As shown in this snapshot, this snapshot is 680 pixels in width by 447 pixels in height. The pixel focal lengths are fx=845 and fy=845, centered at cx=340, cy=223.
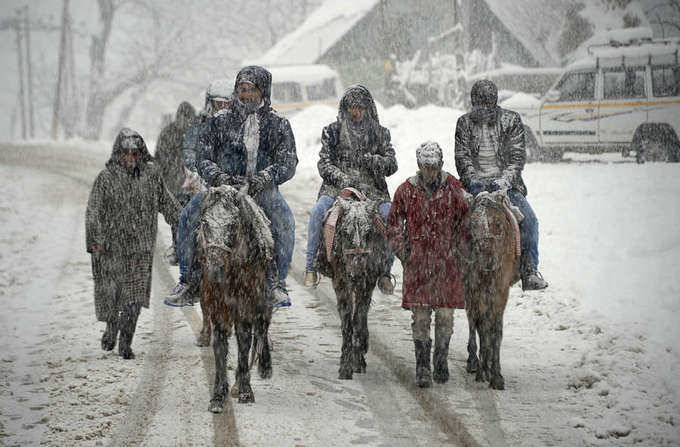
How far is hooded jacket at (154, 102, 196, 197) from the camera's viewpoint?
10344mm

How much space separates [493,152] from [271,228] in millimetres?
2206

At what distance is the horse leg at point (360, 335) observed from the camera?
7.55 m

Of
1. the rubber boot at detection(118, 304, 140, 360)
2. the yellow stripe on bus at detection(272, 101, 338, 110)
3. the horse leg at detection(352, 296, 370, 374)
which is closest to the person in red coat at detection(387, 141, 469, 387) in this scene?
the horse leg at detection(352, 296, 370, 374)

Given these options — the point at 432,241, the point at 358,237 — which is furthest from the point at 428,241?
the point at 358,237

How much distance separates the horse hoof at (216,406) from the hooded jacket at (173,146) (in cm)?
448

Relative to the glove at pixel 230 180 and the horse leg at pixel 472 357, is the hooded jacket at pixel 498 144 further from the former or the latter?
the glove at pixel 230 180

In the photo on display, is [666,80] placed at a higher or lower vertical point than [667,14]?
lower

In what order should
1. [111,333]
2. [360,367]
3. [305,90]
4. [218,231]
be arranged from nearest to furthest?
1. [218,231]
2. [360,367]
3. [111,333]
4. [305,90]

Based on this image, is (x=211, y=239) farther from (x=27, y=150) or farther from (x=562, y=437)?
(x=27, y=150)

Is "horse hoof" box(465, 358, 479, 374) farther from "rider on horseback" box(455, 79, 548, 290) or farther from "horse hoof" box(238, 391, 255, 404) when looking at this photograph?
"horse hoof" box(238, 391, 255, 404)

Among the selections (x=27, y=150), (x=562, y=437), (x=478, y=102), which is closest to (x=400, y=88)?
(x=27, y=150)

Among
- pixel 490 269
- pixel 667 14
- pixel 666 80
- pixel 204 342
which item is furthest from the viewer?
pixel 667 14

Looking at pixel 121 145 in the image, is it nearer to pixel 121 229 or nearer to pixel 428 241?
pixel 121 229

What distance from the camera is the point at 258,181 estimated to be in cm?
685
